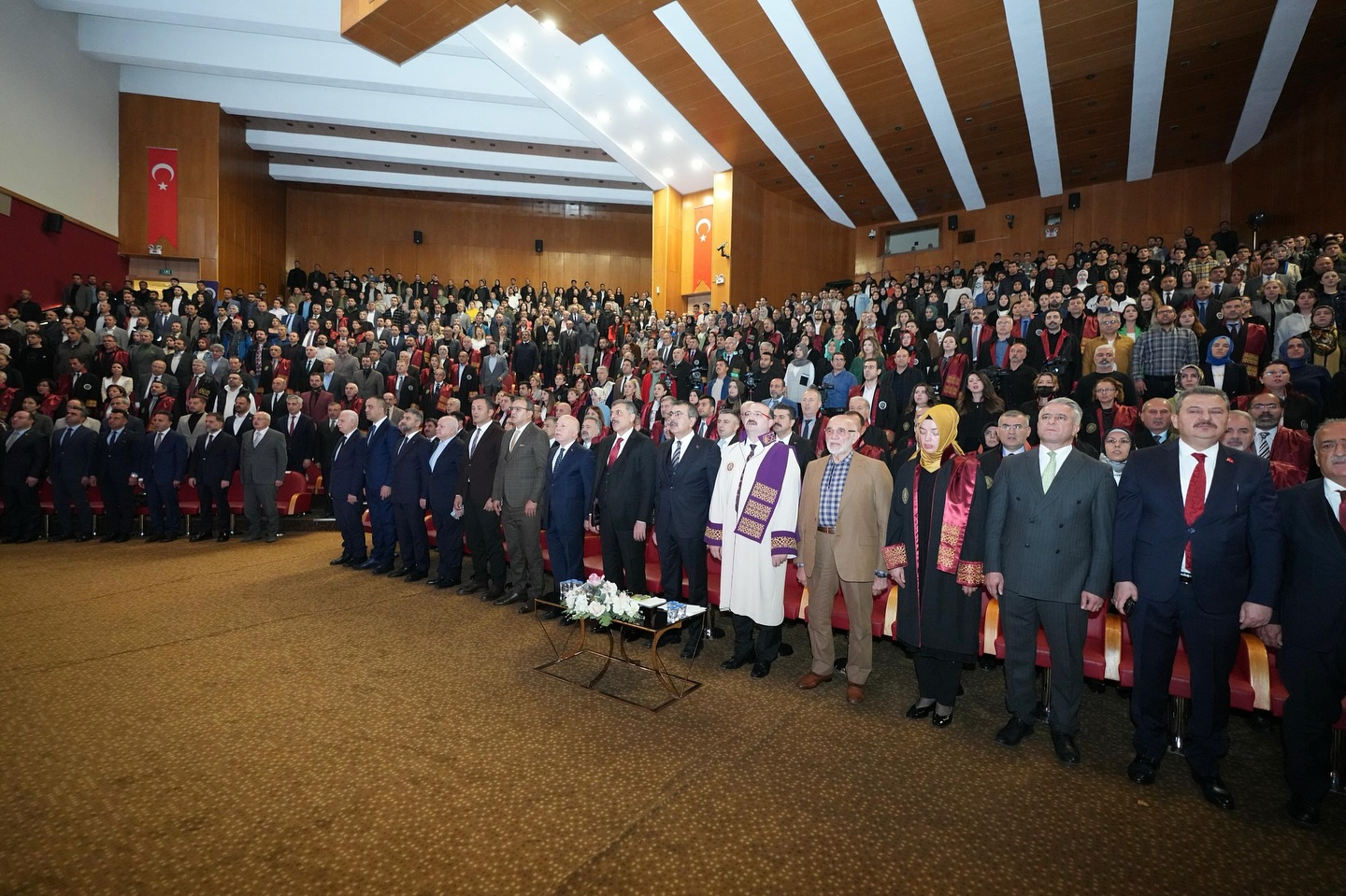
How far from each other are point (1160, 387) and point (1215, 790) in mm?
4949

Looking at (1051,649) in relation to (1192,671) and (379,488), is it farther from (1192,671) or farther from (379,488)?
(379,488)

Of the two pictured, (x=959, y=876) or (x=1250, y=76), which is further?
(x=1250, y=76)

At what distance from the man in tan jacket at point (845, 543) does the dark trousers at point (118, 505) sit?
810cm

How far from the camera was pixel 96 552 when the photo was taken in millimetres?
6898

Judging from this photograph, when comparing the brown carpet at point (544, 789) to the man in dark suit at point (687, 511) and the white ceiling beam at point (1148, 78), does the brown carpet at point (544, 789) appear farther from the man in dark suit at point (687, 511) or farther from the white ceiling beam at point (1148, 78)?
the white ceiling beam at point (1148, 78)

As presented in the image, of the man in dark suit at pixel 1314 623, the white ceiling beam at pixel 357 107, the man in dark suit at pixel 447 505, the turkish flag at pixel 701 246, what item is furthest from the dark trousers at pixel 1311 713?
the white ceiling beam at pixel 357 107

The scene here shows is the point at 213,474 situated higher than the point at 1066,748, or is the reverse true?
the point at 213,474

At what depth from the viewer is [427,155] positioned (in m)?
19.8

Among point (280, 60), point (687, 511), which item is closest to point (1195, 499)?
point (687, 511)

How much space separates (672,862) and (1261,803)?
2.45 meters

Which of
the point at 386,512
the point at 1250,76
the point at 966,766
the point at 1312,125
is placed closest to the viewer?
the point at 966,766

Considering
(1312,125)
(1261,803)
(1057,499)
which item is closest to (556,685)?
(1057,499)

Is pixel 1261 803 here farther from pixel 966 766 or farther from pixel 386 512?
pixel 386 512

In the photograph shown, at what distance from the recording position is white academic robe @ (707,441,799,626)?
3895 mm
